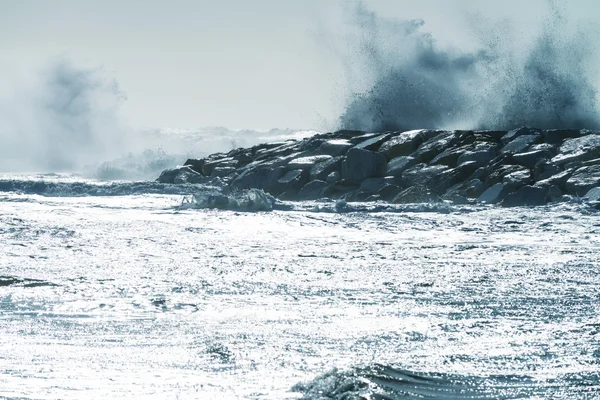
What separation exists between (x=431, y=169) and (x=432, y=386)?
451 inches

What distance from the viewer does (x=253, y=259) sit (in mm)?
7113

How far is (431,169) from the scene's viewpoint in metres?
14.5

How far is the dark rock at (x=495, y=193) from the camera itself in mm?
12578

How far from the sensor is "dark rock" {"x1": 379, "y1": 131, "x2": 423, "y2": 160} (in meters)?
15.8

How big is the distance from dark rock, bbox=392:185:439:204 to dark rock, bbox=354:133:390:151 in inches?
128

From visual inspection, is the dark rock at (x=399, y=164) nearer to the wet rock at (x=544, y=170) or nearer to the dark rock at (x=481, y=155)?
the dark rock at (x=481, y=155)

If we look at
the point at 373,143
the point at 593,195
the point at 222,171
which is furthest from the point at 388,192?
the point at 222,171

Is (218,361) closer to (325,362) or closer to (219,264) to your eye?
(325,362)

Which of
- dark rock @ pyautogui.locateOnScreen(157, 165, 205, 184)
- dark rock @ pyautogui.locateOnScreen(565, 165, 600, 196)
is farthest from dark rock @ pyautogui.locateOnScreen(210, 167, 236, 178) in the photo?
dark rock @ pyautogui.locateOnScreen(565, 165, 600, 196)

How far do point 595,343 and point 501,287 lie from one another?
5.51 feet

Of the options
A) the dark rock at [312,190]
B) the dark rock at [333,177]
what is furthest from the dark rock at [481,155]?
the dark rock at [312,190]

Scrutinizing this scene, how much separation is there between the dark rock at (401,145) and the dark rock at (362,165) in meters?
0.55

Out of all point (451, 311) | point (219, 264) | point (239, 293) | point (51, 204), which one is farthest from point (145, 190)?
point (451, 311)

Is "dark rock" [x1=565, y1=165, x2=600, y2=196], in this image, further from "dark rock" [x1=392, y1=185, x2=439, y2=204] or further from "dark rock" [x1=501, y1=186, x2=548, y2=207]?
"dark rock" [x1=392, y1=185, x2=439, y2=204]
